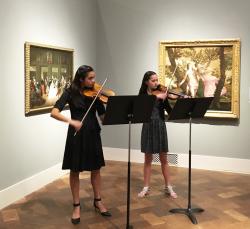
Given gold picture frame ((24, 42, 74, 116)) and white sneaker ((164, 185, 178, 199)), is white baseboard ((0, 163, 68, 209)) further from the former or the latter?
white sneaker ((164, 185, 178, 199))

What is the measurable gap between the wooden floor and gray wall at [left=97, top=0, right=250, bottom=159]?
59 cm

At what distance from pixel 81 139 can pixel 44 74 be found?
1512 mm

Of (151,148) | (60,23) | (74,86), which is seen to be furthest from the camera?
(60,23)

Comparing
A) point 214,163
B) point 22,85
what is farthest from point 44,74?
point 214,163

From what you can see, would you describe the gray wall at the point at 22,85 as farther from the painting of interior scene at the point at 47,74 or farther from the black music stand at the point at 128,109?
the black music stand at the point at 128,109

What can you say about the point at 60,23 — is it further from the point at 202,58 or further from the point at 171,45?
the point at 202,58

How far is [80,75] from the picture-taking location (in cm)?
356

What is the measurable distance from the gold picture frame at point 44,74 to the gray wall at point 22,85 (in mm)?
76

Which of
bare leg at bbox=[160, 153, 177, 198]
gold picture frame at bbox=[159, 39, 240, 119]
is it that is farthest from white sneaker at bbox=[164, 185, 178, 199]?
gold picture frame at bbox=[159, 39, 240, 119]

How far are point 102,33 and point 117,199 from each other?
2910 mm

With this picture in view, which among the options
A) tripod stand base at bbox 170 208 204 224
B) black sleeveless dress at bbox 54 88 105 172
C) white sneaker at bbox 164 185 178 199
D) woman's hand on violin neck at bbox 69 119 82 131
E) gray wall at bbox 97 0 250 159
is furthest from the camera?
gray wall at bbox 97 0 250 159

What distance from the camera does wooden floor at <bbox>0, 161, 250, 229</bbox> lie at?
3707 millimetres

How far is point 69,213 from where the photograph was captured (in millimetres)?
3961

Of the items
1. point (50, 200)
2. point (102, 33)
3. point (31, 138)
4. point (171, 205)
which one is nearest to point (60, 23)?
point (102, 33)
